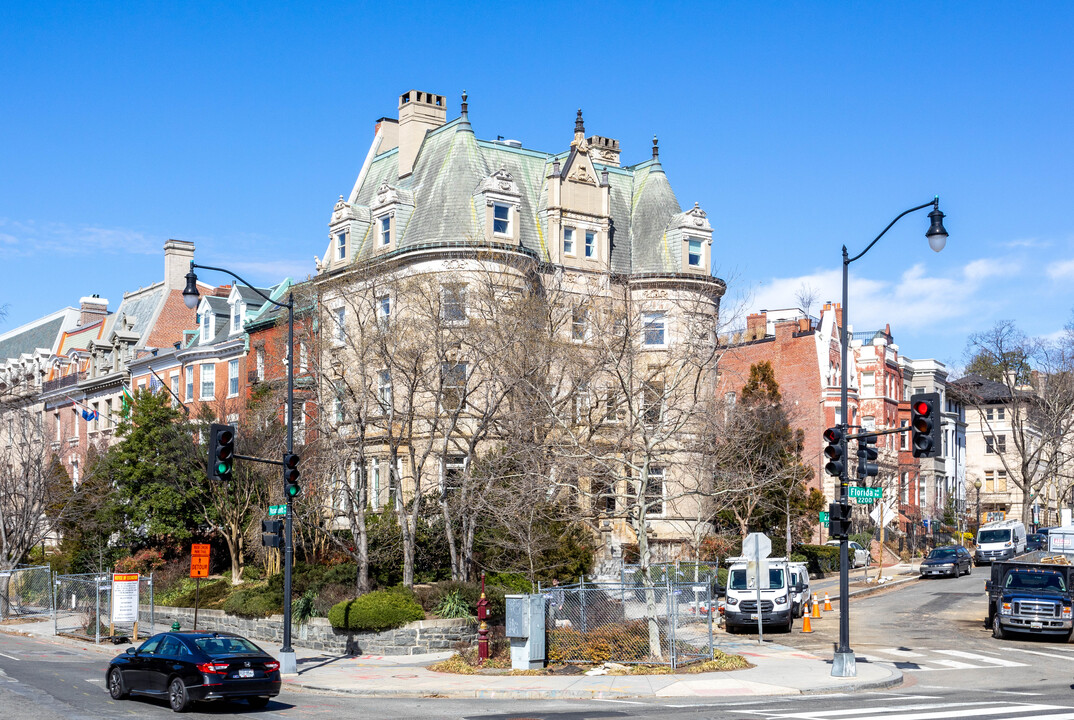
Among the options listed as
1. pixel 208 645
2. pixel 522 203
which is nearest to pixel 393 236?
pixel 522 203

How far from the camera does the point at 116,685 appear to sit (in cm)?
2205

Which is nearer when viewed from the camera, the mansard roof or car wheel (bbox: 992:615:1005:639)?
car wheel (bbox: 992:615:1005:639)

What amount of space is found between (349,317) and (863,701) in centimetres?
2362

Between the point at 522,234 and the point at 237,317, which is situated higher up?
the point at 522,234

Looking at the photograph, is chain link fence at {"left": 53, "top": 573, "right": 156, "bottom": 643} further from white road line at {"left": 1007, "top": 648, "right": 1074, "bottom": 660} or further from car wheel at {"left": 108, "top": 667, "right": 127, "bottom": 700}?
white road line at {"left": 1007, "top": 648, "right": 1074, "bottom": 660}

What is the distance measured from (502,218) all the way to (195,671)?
101 feet

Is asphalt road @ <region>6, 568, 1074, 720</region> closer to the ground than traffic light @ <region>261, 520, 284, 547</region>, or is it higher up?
closer to the ground

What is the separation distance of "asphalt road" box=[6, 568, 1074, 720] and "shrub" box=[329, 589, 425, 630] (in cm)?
650

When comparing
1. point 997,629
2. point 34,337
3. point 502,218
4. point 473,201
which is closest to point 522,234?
point 502,218

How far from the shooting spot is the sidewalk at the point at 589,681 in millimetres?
23219

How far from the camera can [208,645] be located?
829 inches

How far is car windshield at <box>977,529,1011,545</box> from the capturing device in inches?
2406

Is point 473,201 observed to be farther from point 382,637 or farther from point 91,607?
point 91,607

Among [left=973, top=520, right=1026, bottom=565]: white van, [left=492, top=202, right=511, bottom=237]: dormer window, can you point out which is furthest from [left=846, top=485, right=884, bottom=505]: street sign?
[left=973, top=520, right=1026, bottom=565]: white van
